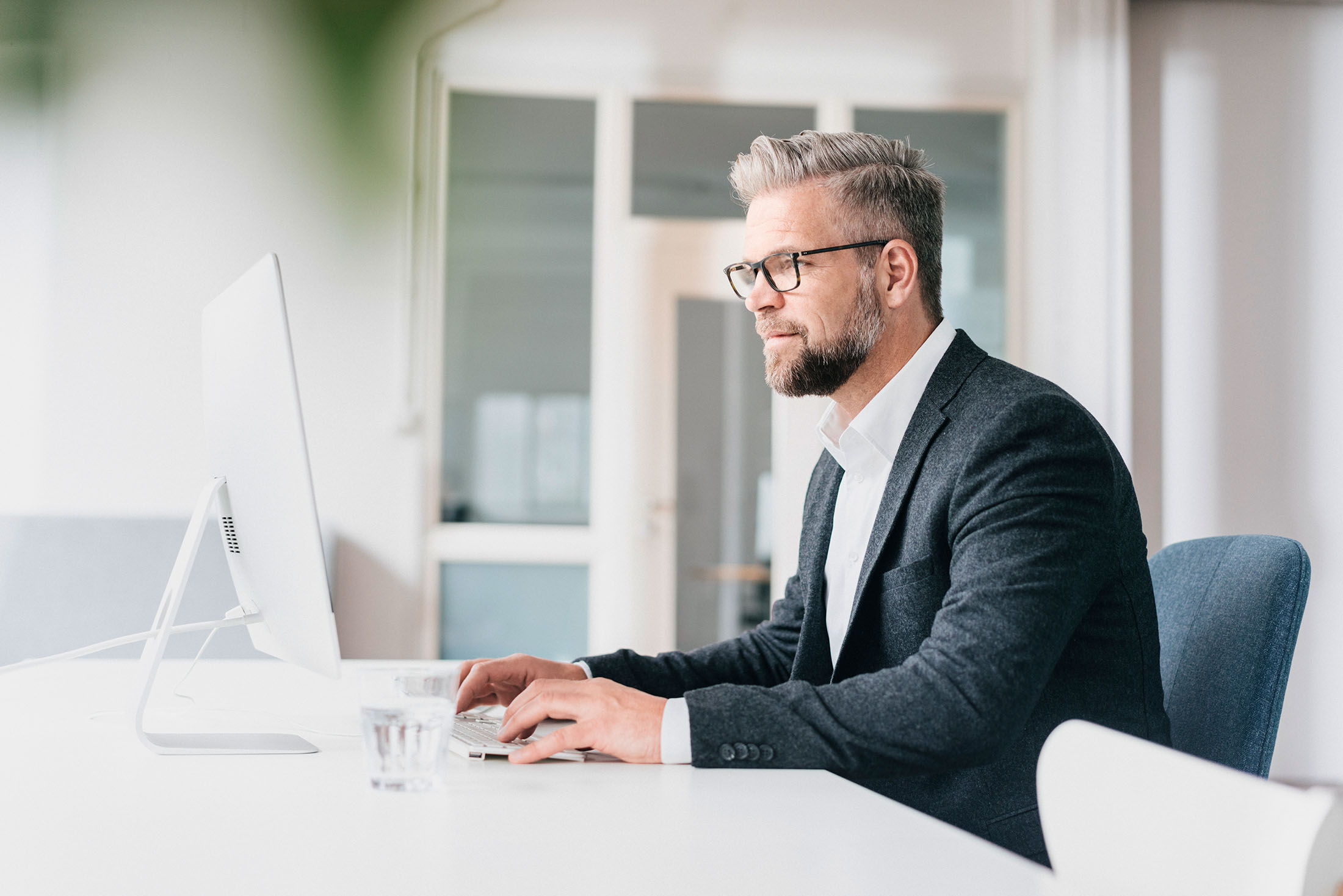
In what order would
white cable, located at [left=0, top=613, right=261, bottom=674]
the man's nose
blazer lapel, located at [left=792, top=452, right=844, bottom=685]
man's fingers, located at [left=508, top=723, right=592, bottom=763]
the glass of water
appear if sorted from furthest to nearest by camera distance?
the man's nose
blazer lapel, located at [left=792, top=452, right=844, bottom=685]
white cable, located at [left=0, top=613, right=261, bottom=674]
man's fingers, located at [left=508, top=723, right=592, bottom=763]
the glass of water

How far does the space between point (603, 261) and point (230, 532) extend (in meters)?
2.88

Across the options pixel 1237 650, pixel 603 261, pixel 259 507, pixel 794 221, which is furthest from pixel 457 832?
pixel 603 261

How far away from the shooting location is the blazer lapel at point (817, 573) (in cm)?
134

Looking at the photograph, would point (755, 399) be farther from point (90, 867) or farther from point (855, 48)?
point (90, 867)

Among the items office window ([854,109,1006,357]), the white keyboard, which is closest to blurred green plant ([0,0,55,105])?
office window ([854,109,1006,357])

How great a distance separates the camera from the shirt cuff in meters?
0.94

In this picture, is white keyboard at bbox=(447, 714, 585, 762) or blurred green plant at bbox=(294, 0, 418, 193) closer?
white keyboard at bbox=(447, 714, 585, 762)

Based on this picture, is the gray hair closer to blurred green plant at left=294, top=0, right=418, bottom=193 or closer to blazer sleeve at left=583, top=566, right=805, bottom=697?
blazer sleeve at left=583, top=566, right=805, bottom=697

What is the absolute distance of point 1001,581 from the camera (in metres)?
1.03

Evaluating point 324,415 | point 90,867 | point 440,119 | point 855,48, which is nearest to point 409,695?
point 90,867

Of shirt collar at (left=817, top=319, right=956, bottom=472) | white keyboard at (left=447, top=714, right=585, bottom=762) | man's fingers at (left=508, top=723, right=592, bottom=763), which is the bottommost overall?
white keyboard at (left=447, top=714, right=585, bottom=762)

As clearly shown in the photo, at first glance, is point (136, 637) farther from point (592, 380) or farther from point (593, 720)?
point (592, 380)

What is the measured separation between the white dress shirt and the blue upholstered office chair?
1.23 feet

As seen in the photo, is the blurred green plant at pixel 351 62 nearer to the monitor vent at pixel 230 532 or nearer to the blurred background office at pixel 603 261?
the blurred background office at pixel 603 261
